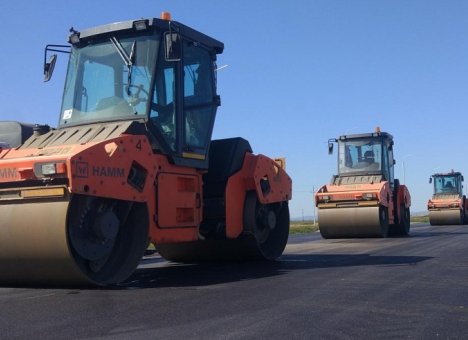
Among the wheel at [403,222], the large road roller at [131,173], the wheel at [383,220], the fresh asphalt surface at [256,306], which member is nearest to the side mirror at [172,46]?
the large road roller at [131,173]

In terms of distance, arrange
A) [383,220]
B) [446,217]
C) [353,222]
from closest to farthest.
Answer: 1. [353,222]
2. [383,220]
3. [446,217]

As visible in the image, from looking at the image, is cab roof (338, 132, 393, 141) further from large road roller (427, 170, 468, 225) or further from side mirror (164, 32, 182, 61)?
large road roller (427, 170, 468, 225)

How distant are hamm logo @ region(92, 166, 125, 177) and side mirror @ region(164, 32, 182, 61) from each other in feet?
4.87

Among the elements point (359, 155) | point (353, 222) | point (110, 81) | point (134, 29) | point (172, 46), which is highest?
point (134, 29)

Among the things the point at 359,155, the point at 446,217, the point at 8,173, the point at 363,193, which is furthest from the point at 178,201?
the point at 446,217

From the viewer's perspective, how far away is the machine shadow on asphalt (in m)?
7.19

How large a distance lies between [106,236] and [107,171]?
68 cm

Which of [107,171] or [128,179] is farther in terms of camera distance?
[128,179]

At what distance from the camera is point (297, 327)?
457 cm

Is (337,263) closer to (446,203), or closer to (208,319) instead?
(208,319)

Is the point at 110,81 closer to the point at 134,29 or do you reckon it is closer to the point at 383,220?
the point at 134,29

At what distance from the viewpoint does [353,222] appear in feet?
52.7

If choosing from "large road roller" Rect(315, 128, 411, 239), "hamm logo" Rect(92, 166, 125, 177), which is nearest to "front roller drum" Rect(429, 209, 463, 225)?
"large road roller" Rect(315, 128, 411, 239)

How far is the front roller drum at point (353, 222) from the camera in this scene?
52.0ft
